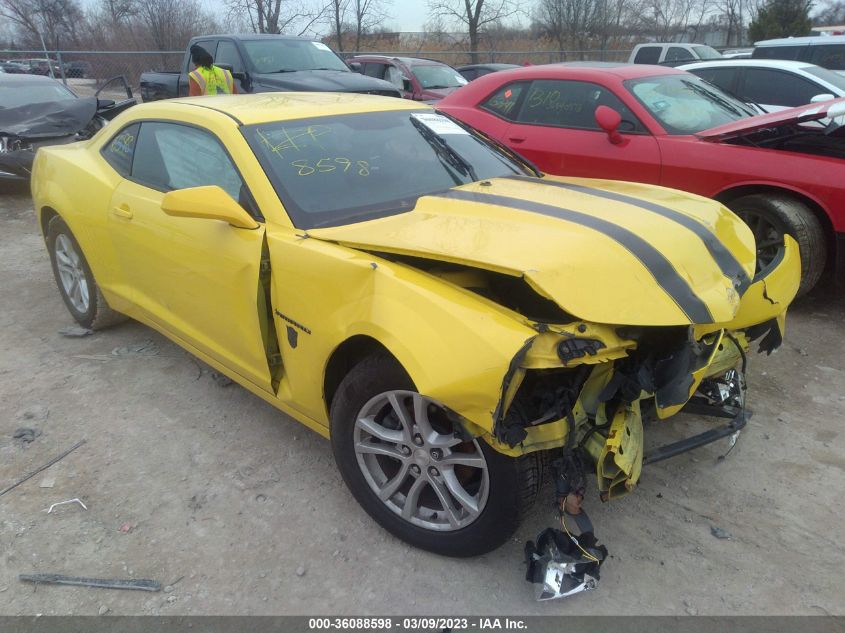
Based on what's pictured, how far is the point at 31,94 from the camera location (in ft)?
29.7

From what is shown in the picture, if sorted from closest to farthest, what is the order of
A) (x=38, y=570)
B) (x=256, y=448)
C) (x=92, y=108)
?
(x=38, y=570) < (x=256, y=448) < (x=92, y=108)

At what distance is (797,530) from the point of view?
8.53 ft

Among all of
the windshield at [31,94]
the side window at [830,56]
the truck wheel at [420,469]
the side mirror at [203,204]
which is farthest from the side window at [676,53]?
the truck wheel at [420,469]

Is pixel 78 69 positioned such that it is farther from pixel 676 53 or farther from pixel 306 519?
pixel 306 519

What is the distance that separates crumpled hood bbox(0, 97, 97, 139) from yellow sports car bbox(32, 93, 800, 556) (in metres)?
5.59

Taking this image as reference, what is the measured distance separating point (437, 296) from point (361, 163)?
3.93 feet

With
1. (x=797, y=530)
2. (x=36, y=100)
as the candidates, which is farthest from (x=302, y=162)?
(x=36, y=100)

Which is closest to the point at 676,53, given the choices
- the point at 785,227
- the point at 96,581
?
the point at 785,227

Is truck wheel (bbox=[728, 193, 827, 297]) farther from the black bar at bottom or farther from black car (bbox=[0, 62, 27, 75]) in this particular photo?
black car (bbox=[0, 62, 27, 75])

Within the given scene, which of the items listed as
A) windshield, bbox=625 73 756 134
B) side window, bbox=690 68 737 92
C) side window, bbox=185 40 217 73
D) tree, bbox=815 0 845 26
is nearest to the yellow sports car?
windshield, bbox=625 73 756 134

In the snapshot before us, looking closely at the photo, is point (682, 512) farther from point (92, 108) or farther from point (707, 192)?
point (92, 108)

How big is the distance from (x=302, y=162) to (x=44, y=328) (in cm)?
284

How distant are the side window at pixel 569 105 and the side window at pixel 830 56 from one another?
24.1 ft

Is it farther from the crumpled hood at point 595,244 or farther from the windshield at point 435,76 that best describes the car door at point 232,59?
the crumpled hood at point 595,244
